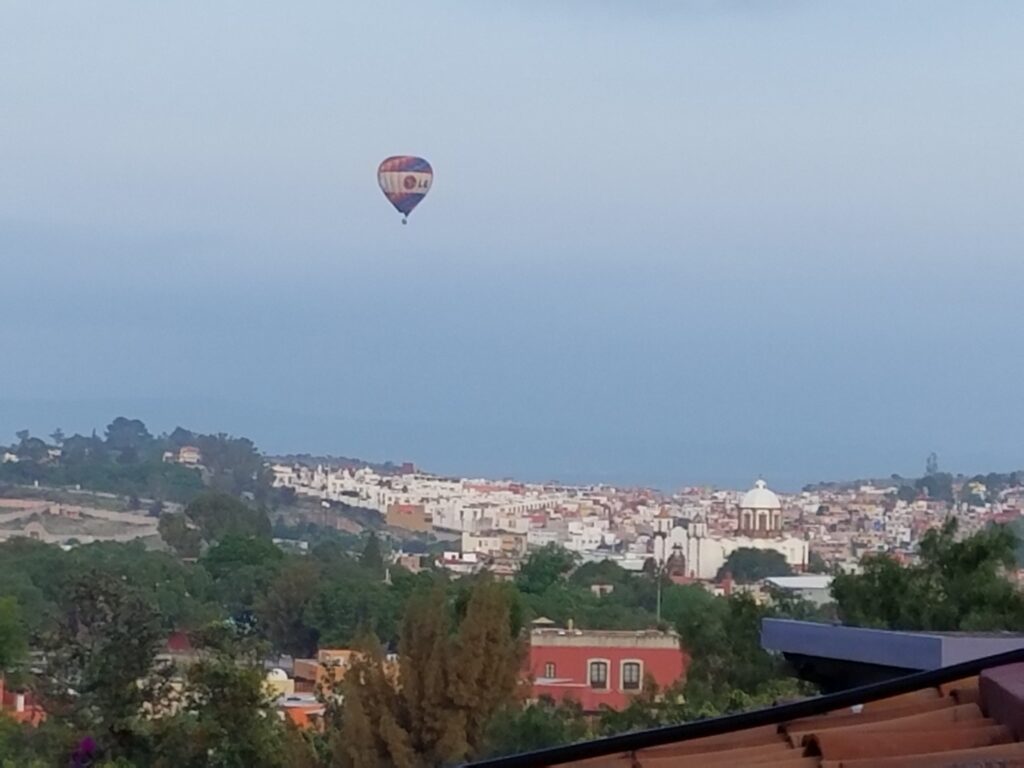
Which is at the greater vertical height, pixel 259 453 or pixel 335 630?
pixel 259 453

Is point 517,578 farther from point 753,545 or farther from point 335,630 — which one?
point 753,545

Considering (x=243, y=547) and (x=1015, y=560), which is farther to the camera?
(x=243, y=547)

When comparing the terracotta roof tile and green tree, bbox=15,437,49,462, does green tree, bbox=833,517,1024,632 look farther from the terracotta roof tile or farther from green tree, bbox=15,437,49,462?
green tree, bbox=15,437,49,462

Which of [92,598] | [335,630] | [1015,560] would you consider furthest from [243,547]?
[1015,560]

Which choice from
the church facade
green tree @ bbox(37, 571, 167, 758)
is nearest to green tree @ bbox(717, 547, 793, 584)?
the church facade

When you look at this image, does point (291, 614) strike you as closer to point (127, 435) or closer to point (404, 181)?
point (404, 181)

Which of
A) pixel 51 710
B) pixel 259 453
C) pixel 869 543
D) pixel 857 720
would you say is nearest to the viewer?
pixel 857 720
